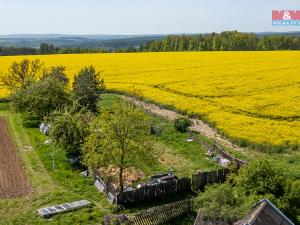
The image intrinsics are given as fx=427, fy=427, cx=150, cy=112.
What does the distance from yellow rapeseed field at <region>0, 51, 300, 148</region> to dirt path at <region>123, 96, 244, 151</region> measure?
0.80 metres

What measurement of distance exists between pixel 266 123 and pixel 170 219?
819 inches

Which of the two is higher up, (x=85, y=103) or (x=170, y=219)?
(x=85, y=103)

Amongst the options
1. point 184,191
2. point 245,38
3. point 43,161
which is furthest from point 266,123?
point 245,38

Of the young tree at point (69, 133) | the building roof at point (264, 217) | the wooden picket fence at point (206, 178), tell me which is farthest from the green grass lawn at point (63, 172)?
the building roof at point (264, 217)

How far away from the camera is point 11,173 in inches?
1093

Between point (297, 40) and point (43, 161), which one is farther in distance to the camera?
point (297, 40)

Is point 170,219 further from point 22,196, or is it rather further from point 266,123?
point 266,123

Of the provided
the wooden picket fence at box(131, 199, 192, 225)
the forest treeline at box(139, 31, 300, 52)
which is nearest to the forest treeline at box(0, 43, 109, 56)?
the forest treeline at box(139, 31, 300, 52)

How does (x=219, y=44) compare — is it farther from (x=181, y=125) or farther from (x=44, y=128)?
(x=44, y=128)

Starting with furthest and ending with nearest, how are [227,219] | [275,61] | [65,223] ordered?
[275,61], [65,223], [227,219]

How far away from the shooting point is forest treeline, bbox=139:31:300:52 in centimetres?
13238

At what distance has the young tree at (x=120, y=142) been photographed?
79.4ft

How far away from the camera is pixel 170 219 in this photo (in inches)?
848

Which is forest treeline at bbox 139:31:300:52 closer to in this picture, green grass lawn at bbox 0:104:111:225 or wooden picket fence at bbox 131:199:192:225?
green grass lawn at bbox 0:104:111:225
